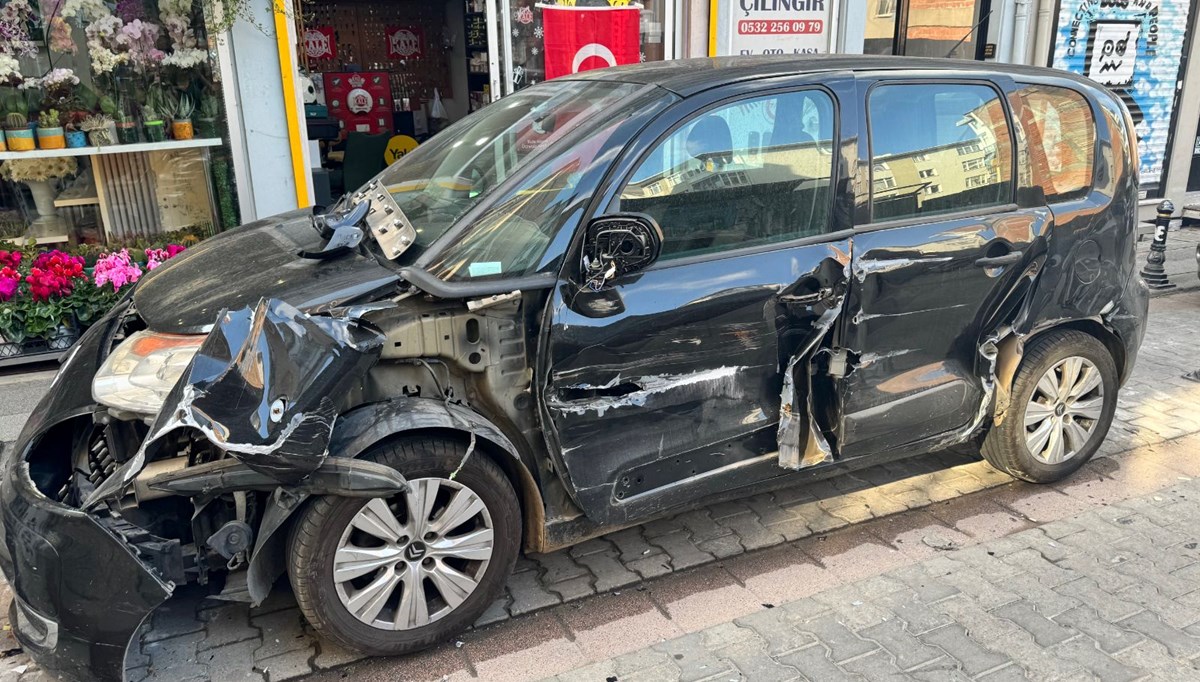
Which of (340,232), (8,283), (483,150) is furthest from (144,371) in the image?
(8,283)

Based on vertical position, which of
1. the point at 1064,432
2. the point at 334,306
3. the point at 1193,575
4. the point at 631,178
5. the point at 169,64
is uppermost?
the point at 169,64

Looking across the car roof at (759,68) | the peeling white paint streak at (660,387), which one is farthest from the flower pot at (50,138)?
the peeling white paint streak at (660,387)

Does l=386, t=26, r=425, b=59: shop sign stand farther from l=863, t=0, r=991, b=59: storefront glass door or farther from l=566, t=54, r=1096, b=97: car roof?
l=566, t=54, r=1096, b=97: car roof

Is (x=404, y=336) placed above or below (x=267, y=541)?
above

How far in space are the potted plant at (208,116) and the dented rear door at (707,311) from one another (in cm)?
450

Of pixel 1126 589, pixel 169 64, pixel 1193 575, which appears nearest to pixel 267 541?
pixel 1126 589

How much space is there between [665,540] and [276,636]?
63.8 inches

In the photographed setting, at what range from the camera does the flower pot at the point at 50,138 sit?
Result: 6.00m

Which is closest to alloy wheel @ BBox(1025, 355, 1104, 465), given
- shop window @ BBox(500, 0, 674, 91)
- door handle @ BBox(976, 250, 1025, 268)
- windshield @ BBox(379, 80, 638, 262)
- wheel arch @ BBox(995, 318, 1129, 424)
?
wheel arch @ BBox(995, 318, 1129, 424)

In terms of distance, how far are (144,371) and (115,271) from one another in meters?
3.29

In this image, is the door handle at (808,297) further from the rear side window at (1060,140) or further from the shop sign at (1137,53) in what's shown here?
the shop sign at (1137,53)

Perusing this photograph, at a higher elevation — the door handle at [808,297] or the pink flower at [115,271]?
the door handle at [808,297]

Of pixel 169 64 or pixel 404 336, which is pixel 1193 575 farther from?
pixel 169 64

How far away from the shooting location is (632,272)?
307 cm
